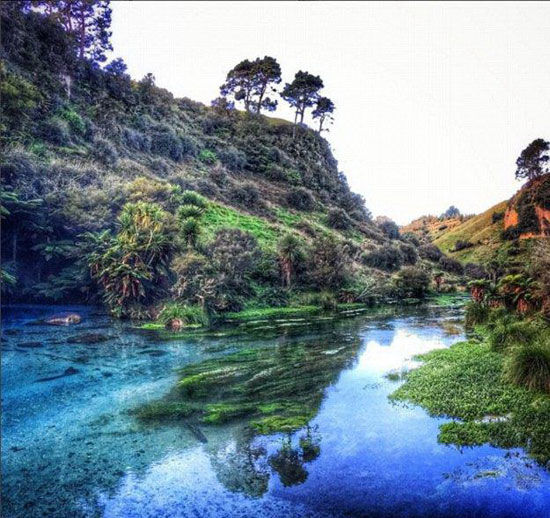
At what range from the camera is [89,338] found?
21734 millimetres

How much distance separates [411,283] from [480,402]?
36.1m

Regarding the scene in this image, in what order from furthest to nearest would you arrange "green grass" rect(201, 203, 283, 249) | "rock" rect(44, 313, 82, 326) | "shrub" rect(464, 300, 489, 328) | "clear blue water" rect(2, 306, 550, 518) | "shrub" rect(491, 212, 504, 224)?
"green grass" rect(201, 203, 283, 249)
"shrub" rect(491, 212, 504, 224)
"rock" rect(44, 313, 82, 326)
"shrub" rect(464, 300, 489, 328)
"clear blue water" rect(2, 306, 550, 518)

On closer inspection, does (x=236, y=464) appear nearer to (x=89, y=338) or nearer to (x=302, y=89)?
(x=89, y=338)

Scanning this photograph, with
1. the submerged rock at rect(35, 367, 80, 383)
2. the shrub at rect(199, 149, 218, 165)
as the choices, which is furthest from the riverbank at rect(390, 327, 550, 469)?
the shrub at rect(199, 149, 218, 165)

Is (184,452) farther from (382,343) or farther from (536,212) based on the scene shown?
(536,212)

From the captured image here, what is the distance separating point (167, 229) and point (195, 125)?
1903 inches

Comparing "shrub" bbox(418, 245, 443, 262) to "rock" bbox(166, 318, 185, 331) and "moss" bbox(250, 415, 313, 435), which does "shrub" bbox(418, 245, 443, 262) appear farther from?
"moss" bbox(250, 415, 313, 435)

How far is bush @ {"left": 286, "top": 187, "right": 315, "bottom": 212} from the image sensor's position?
6462 cm

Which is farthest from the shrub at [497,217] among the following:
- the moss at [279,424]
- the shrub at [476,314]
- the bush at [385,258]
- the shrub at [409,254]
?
the moss at [279,424]

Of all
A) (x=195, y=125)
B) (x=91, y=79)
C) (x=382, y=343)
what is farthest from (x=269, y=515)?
(x=195, y=125)

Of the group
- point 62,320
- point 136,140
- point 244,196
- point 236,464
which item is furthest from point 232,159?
point 236,464

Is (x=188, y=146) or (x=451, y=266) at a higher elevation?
(x=188, y=146)

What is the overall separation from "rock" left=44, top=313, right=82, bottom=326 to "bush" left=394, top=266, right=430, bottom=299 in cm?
3192

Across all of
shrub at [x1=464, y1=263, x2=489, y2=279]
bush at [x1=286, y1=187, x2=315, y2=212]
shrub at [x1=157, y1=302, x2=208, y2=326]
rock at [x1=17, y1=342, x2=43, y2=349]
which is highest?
bush at [x1=286, y1=187, x2=315, y2=212]
